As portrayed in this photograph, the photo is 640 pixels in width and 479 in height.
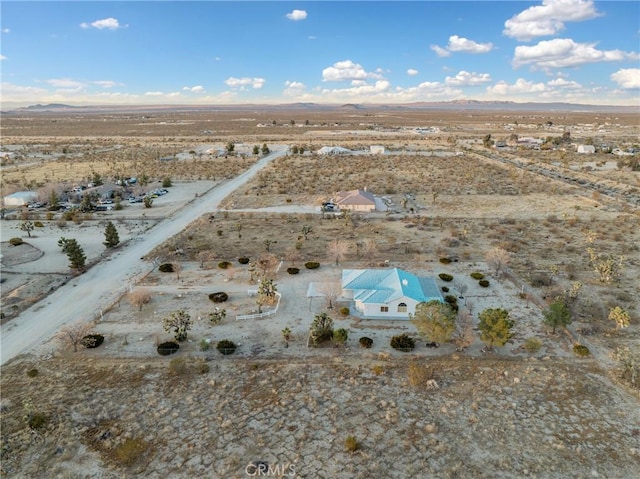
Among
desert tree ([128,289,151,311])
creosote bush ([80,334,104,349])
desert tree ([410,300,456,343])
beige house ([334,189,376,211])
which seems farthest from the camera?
A: beige house ([334,189,376,211])

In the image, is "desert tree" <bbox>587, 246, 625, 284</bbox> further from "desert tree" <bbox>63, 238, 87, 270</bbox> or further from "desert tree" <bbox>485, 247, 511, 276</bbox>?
"desert tree" <bbox>63, 238, 87, 270</bbox>

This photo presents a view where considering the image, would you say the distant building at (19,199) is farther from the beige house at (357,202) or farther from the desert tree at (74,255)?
the beige house at (357,202)

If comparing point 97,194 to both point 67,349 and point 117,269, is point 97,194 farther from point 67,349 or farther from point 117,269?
point 67,349

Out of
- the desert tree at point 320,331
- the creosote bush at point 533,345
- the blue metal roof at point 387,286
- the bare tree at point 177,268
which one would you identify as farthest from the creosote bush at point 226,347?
the creosote bush at point 533,345

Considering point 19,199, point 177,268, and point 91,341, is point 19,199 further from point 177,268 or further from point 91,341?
point 91,341

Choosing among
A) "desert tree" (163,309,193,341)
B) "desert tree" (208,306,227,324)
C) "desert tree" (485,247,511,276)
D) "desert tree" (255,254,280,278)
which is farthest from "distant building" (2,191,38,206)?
"desert tree" (485,247,511,276)

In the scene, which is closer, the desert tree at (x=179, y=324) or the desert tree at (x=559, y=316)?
the desert tree at (x=559, y=316)
